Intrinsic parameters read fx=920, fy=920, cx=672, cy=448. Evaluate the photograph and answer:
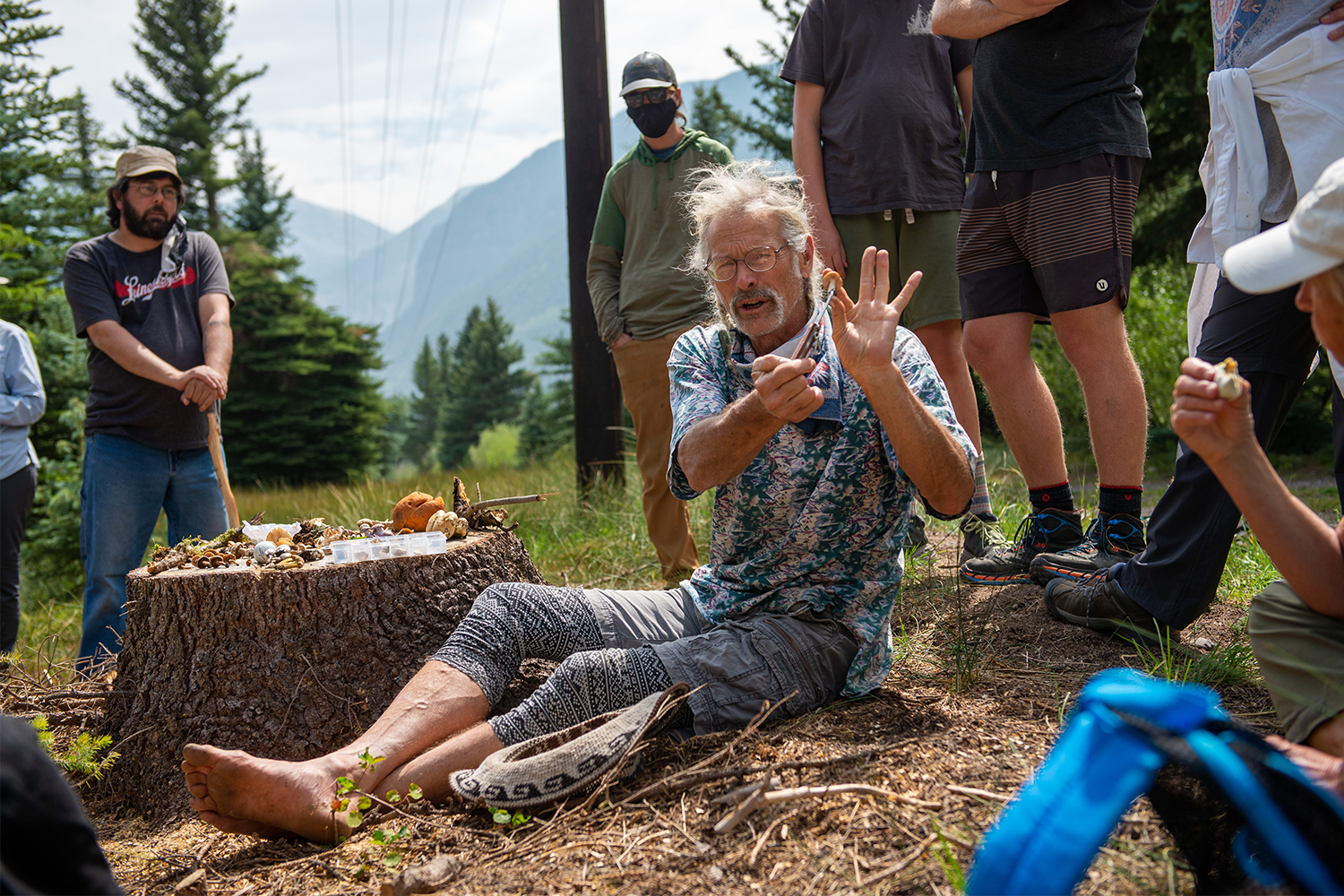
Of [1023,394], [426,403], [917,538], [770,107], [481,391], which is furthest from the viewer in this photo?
[426,403]

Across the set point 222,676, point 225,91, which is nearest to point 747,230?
point 222,676

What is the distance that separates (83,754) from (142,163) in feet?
9.21

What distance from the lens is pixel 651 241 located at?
445 cm

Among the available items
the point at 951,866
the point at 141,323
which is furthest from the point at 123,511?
the point at 951,866

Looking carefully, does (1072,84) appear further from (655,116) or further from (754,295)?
(655,116)

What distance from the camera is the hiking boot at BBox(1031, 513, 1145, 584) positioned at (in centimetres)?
287

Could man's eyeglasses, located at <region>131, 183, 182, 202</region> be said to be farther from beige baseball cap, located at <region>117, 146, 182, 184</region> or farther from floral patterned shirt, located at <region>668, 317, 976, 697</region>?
floral patterned shirt, located at <region>668, 317, 976, 697</region>

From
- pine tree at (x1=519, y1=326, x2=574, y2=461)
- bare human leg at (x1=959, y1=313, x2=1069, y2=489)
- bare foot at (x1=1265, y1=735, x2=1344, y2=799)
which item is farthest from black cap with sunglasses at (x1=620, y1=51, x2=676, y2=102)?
pine tree at (x1=519, y1=326, x2=574, y2=461)

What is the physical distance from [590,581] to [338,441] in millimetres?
19538

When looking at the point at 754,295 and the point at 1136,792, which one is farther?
the point at 754,295

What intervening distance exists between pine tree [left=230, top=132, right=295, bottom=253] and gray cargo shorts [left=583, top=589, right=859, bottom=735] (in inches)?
962

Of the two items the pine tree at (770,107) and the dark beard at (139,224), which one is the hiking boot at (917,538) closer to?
the dark beard at (139,224)

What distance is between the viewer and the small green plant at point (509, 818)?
2045 mm

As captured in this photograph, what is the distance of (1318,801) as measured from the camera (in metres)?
1.16
